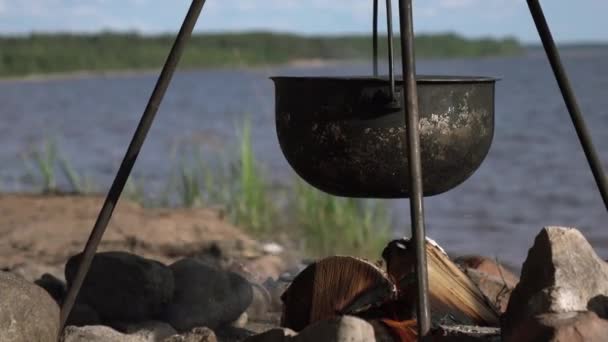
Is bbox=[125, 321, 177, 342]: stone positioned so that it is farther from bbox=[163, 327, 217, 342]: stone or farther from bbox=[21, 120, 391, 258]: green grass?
bbox=[21, 120, 391, 258]: green grass

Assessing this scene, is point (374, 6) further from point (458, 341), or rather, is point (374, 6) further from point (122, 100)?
point (122, 100)

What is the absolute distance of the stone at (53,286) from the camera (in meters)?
4.16

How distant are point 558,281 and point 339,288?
2.24 feet

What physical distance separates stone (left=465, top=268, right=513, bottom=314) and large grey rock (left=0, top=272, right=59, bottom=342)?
5.07 ft

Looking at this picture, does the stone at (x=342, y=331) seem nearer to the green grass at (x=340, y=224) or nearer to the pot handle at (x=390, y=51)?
the pot handle at (x=390, y=51)

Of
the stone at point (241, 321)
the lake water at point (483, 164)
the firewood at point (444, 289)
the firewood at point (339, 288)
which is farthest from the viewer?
the lake water at point (483, 164)

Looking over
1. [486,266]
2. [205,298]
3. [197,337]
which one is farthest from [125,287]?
[486,266]

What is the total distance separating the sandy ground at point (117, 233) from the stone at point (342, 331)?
8.03 feet

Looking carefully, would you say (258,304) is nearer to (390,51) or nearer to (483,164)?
(390,51)

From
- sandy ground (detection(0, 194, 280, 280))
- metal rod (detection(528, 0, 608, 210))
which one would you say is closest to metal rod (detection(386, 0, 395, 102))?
metal rod (detection(528, 0, 608, 210))

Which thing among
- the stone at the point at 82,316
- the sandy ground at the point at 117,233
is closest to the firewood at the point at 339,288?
the stone at the point at 82,316

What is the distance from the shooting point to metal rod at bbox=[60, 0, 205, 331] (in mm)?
3178

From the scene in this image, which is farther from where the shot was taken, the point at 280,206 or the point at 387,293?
the point at 280,206

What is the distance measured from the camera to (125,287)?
3.70 meters
